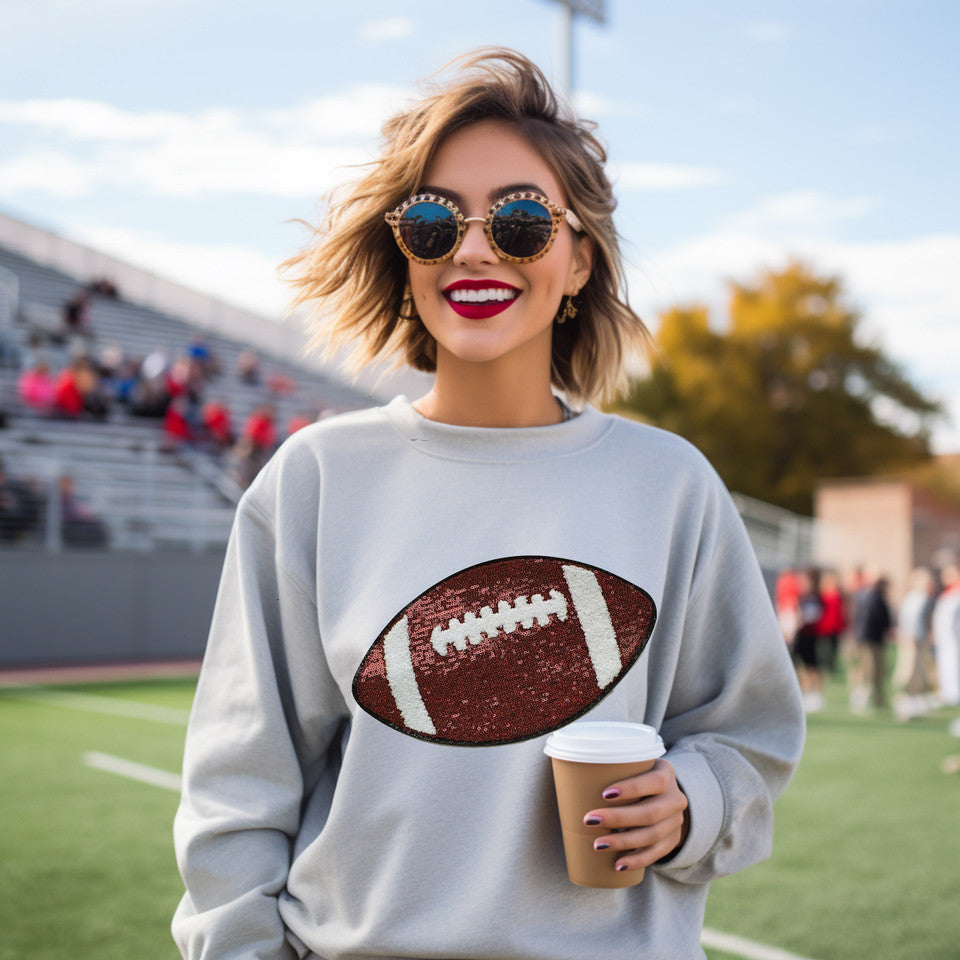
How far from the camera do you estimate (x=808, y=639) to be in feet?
42.1

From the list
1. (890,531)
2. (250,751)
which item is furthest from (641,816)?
(890,531)

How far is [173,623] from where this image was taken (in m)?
15.8

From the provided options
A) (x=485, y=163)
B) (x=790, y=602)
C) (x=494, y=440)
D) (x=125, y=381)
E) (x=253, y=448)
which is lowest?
(x=790, y=602)

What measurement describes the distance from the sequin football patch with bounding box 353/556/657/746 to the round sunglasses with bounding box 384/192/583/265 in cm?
46

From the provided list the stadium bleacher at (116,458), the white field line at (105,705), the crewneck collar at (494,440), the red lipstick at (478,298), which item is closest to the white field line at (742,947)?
the crewneck collar at (494,440)

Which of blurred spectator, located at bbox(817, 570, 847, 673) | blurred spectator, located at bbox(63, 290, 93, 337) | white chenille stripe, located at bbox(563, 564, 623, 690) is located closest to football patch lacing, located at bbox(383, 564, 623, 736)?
white chenille stripe, located at bbox(563, 564, 623, 690)

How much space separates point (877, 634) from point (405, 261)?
1154 cm

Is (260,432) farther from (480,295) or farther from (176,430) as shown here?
(480,295)

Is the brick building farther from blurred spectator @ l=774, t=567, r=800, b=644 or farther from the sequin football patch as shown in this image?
the sequin football patch

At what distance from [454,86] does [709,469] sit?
0.72 meters

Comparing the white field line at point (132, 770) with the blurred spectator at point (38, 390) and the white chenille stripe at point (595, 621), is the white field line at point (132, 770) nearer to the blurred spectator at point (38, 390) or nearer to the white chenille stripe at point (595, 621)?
the white chenille stripe at point (595, 621)

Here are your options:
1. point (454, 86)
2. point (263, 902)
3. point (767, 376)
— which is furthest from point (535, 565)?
point (767, 376)

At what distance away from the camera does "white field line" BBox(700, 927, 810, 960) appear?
419cm

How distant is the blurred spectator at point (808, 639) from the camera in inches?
500
